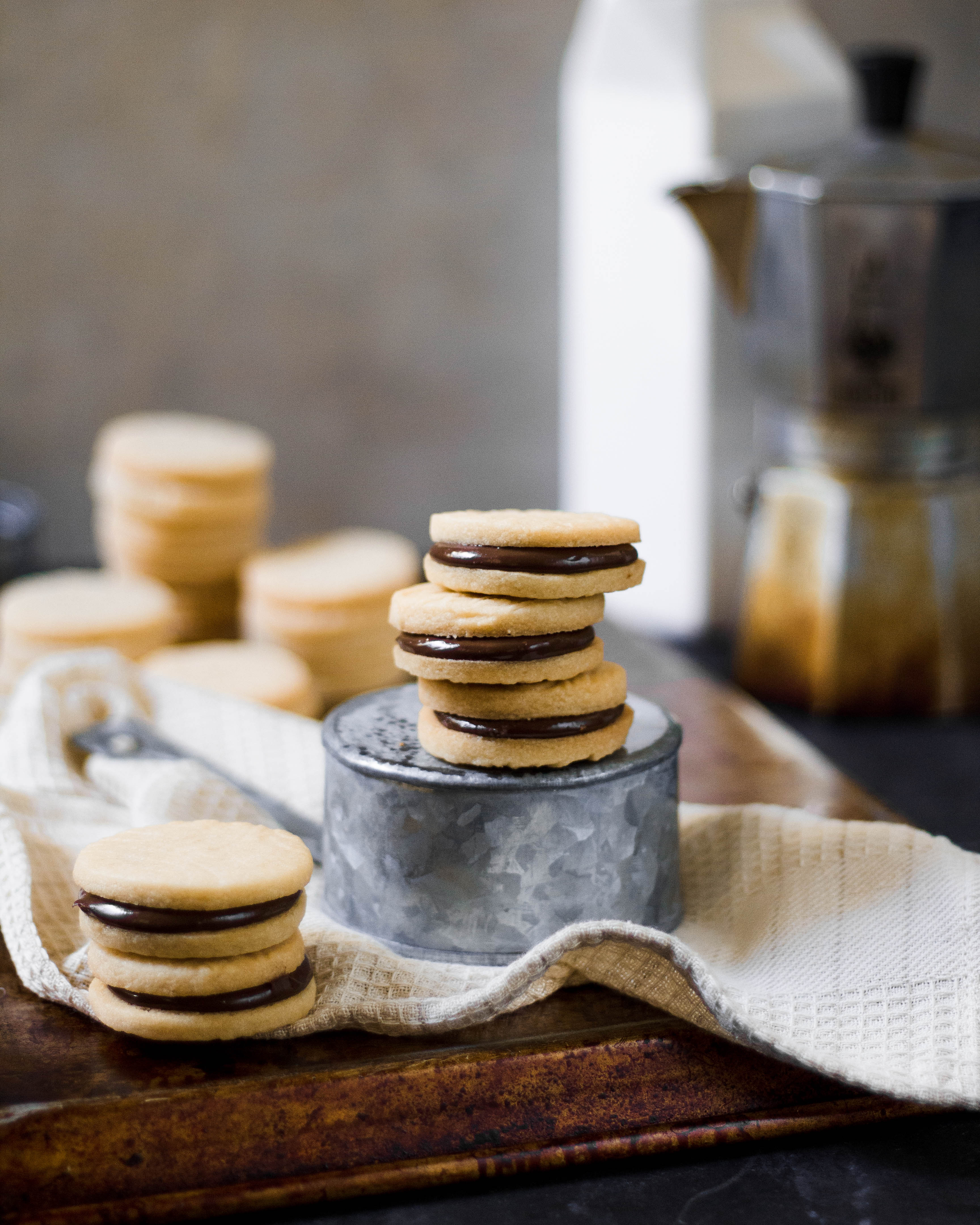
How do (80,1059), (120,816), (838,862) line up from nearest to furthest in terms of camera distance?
(80,1059), (838,862), (120,816)

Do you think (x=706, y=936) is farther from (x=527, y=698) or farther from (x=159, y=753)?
(x=159, y=753)

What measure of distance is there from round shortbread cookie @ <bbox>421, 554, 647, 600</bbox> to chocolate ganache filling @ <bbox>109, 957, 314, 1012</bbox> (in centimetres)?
22

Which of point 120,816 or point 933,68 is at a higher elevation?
point 933,68

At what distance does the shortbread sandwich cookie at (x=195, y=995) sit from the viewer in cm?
67

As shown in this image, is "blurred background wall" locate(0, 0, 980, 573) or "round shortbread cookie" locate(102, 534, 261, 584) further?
"blurred background wall" locate(0, 0, 980, 573)

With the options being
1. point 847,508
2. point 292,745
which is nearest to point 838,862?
point 292,745

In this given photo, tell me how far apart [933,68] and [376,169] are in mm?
788

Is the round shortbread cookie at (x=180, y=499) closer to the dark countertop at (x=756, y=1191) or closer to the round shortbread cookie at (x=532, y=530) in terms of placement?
the round shortbread cookie at (x=532, y=530)

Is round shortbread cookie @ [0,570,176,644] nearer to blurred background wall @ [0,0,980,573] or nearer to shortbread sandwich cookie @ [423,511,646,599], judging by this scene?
blurred background wall @ [0,0,980,573]

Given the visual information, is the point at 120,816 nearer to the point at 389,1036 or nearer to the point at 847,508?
the point at 389,1036

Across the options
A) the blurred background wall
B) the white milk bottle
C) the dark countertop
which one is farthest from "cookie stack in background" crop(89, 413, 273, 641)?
the dark countertop

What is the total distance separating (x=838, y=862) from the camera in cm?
85

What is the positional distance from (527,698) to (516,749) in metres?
0.03

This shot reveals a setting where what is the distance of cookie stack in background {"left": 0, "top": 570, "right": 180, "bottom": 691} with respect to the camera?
135 centimetres
